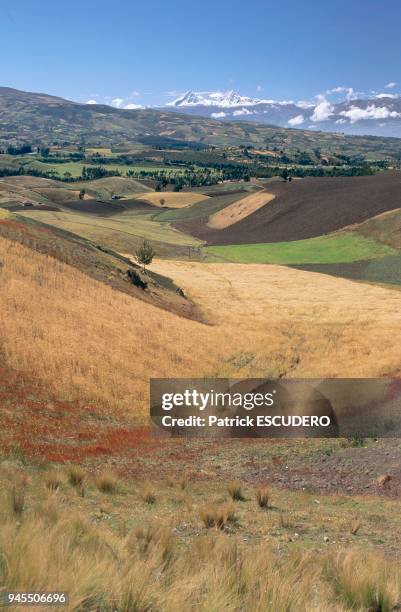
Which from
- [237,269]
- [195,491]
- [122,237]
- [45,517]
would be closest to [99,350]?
[195,491]

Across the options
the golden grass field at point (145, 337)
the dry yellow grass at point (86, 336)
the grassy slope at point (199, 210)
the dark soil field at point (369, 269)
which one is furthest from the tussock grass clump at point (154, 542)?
the grassy slope at point (199, 210)

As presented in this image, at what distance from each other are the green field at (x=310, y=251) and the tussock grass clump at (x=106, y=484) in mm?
89363

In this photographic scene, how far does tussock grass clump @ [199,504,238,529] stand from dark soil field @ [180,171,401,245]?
111 m

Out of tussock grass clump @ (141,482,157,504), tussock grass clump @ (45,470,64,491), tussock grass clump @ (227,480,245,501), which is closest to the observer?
tussock grass clump @ (45,470,64,491)

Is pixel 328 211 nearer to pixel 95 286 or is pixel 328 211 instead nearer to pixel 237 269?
pixel 237 269

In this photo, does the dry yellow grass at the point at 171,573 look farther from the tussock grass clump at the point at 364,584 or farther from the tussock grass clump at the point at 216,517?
the tussock grass clump at the point at 216,517

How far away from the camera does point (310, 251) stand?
108 meters

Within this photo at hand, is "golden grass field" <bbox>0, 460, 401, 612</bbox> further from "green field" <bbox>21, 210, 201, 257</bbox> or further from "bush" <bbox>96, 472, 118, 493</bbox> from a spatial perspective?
"green field" <bbox>21, 210, 201, 257</bbox>

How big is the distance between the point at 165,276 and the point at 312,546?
62.7 m

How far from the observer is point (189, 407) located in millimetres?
29234

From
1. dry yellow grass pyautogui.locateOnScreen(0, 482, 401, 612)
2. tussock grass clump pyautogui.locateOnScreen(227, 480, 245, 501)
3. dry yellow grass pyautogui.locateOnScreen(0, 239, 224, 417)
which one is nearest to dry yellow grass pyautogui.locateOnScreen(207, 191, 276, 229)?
dry yellow grass pyautogui.locateOnScreen(0, 239, 224, 417)

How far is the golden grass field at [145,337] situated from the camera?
3003cm

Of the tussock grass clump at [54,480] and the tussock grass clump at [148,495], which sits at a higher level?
the tussock grass clump at [54,480]

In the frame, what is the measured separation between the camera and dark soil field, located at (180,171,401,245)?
124125 mm
